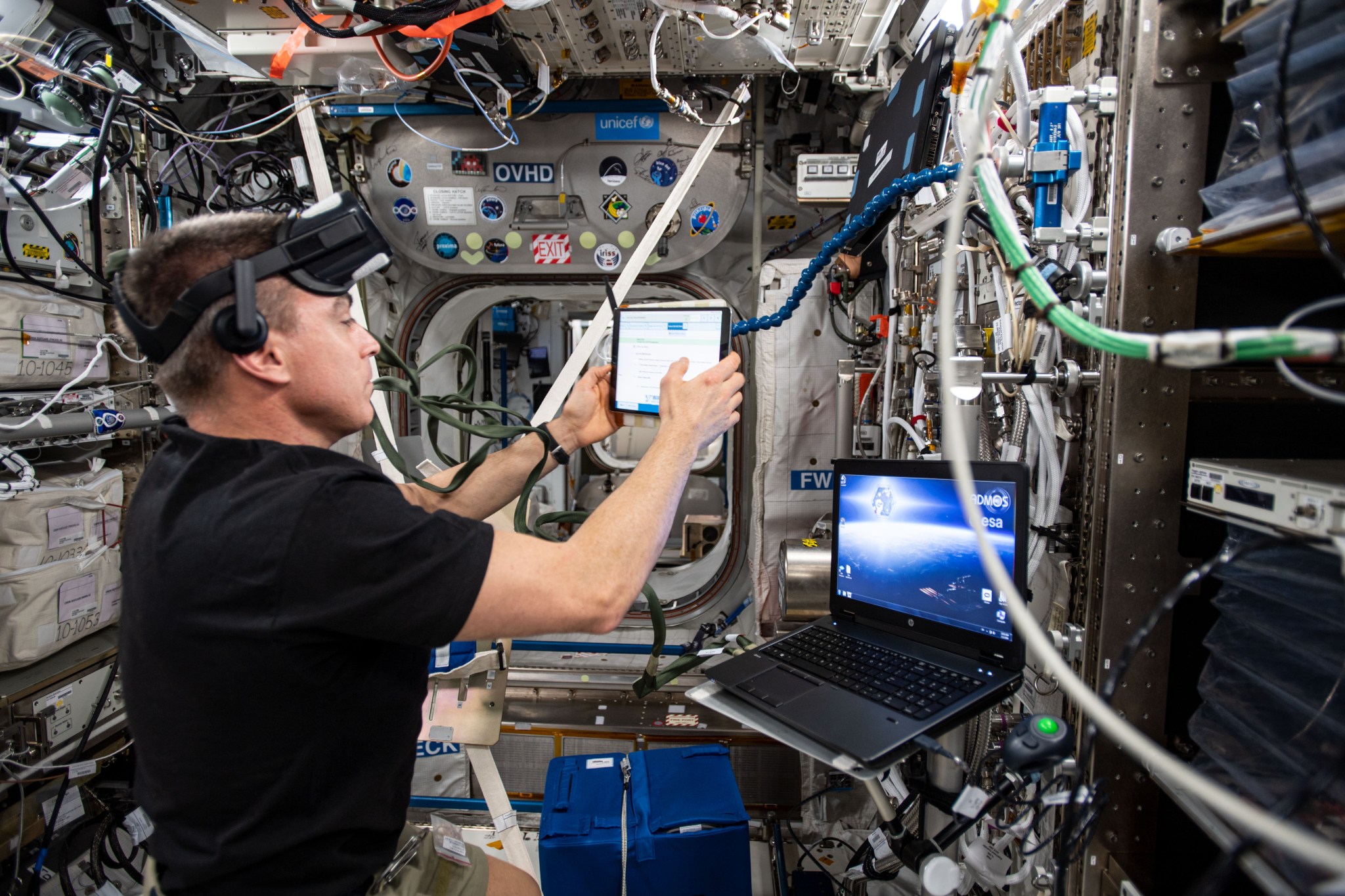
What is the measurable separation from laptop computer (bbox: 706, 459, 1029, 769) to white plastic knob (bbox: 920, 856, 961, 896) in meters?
0.19

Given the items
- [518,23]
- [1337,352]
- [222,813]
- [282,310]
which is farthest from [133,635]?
[518,23]

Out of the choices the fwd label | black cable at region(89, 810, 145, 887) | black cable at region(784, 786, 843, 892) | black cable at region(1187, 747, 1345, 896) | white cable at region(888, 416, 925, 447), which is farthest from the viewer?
the fwd label

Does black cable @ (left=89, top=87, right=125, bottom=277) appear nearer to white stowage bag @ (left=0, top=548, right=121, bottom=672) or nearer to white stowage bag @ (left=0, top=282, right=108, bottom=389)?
white stowage bag @ (left=0, top=282, right=108, bottom=389)

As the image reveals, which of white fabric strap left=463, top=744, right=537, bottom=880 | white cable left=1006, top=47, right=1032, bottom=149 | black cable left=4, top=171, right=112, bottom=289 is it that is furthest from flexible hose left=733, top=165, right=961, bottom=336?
black cable left=4, top=171, right=112, bottom=289

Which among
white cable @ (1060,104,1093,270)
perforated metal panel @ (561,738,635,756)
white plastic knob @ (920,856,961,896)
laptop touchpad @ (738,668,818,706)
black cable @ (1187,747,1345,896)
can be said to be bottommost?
perforated metal panel @ (561,738,635,756)

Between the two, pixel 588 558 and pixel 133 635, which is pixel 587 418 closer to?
pixel 588 558

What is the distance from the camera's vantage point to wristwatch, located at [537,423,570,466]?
1.68 meters

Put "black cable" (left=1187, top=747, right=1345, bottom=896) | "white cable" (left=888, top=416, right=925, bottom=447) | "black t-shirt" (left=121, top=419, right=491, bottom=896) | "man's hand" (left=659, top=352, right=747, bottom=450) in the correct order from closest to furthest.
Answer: "black cable" (left=1187, top=747, right=1345, bottom=896) → "black t-shirt" (left=121, top=419, right=491, bottom=896) → "man's hand" (left=659, top=352, right=747, bottom=450) → "white cable" (left=888, top=416, right=925, bottom=447)

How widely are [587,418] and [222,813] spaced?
3.87ft

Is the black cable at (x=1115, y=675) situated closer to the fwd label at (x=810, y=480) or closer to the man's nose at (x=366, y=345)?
the man's nose at (x=366, y=345)

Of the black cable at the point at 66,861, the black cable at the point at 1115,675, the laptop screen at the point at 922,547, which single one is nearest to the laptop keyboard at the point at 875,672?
the laptop screen at the point at 922,547

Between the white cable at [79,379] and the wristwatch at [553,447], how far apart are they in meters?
1.53

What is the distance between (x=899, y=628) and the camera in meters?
1.42

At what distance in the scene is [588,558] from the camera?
1.01 meters
